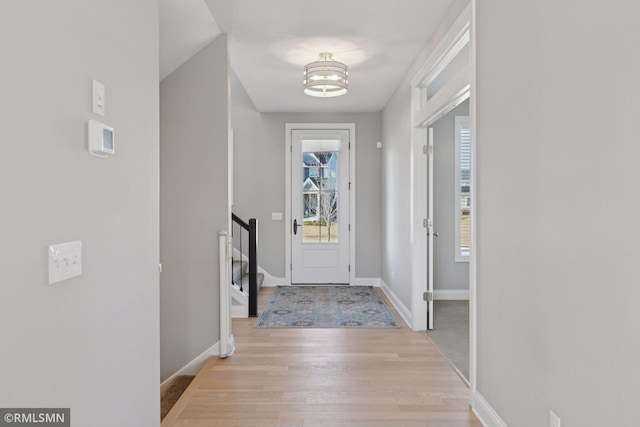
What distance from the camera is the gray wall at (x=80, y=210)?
0.96 meters

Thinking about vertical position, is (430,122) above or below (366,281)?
above

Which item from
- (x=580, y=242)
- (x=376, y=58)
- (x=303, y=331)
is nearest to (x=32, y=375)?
(x=580, y=242)

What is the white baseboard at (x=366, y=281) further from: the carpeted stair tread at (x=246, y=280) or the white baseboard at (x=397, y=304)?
the carpeted stair tread at (x=246, y=280)

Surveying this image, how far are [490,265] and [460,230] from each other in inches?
127

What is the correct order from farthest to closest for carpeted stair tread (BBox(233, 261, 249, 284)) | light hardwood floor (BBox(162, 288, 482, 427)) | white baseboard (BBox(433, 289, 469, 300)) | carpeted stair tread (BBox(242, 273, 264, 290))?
1. white baseboard (BBox(433, 289, 469, 300))
2. carpeted stair tread (BBox(242, 273, 264, 290))
3. carpeted stair tread (BBox(233, 261, 249, 284))
4. light hardwood floor (BBox(162, 288, 482, 427))

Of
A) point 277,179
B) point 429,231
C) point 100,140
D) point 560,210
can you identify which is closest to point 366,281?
point 277,179

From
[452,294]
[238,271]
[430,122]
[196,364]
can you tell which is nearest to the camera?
[196,364]

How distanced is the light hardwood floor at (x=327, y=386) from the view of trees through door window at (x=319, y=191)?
2518 millimetres

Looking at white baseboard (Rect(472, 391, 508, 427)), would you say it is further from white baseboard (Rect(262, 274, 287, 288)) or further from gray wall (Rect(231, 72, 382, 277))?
white baseboard (Rect(262, 274, 287, 288))

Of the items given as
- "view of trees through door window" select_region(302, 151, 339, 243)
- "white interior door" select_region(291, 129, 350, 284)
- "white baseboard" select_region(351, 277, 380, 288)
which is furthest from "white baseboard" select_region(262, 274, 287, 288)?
"white baseboard" select_region(351, 277, 380, 288)

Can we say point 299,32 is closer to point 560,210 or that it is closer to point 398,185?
point 398,185

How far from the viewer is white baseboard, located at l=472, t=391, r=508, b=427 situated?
1.99 meters

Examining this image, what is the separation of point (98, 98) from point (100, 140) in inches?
5.9

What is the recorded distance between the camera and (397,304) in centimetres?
453
